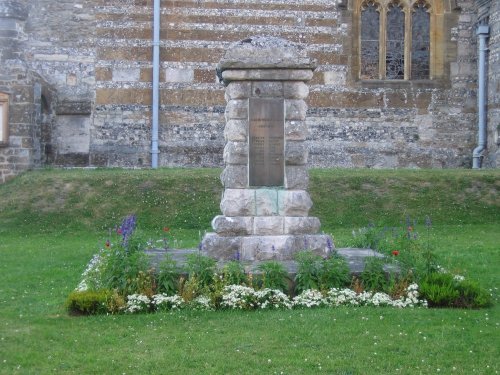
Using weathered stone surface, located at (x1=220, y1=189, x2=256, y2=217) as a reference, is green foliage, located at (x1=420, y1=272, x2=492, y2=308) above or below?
below

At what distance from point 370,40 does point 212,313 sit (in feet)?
57.5

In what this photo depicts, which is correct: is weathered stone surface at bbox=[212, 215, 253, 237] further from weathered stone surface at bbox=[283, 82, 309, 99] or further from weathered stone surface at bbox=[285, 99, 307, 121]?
weathered stone surface at bbox=[283, 82, 309, 99]

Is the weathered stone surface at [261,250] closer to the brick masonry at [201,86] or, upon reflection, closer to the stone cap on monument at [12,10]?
the brick masonry at [201,86]

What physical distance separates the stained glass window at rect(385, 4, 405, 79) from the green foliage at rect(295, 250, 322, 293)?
16141 mm

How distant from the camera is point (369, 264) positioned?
33.4 feet

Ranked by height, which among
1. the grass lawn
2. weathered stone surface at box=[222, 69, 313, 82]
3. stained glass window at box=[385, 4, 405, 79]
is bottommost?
the grass lawn

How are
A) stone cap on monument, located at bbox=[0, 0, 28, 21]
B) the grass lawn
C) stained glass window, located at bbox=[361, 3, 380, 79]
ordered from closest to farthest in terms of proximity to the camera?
the grass lawn < stone cap on monument, located at bbox=[0, 0, 28, 21] < stained glass window, located at bbox=[361, 3, 380, 79]

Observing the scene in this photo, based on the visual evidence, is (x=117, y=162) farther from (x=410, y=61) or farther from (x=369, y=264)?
(x=369, y=264)

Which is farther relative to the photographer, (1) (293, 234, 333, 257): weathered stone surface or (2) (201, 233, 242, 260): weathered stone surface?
(1) (293, 234, 333, 257): weathered stone surface

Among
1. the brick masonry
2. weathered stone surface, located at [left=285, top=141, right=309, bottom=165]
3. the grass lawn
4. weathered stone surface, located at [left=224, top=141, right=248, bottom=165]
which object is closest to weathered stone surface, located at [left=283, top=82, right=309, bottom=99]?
weathered stone surface, located at [left=285, top=141, right=309, bottom=165]

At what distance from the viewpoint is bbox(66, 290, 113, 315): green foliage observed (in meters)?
9.40

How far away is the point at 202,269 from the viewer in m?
9.91

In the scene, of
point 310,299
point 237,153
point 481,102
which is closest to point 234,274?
point 310,299

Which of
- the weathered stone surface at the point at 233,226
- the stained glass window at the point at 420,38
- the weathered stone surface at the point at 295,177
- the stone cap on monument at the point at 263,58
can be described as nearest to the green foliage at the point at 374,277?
the weathered stone surface at the point at 295,177
